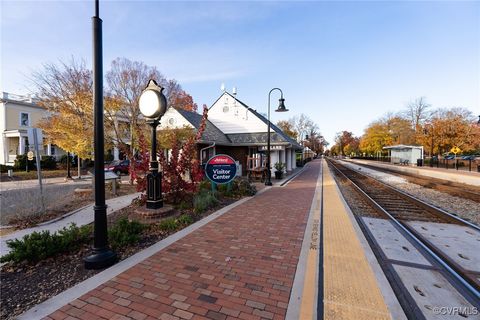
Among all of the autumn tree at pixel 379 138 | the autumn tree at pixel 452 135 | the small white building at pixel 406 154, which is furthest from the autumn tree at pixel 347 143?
the autumn tree at pixel 452 135

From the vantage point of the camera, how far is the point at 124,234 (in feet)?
15.4

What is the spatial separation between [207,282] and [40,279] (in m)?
2.50

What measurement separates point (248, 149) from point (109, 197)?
13.1 meters

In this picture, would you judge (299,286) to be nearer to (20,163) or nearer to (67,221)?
(67,221)

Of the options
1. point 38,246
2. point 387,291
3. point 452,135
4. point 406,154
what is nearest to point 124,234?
point 38,246

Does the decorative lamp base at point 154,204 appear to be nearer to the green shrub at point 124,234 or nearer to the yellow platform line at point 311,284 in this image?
the green shrub at point 124,234

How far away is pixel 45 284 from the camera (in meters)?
3.33

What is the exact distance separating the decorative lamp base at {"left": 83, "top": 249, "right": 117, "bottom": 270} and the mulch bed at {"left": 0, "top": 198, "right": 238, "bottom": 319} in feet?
0.29

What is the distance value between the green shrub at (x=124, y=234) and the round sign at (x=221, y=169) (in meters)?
4.28

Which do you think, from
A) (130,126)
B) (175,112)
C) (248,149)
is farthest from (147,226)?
(248,149)

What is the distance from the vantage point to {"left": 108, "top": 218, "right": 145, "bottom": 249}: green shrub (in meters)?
4.55

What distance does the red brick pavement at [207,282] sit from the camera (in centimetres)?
273

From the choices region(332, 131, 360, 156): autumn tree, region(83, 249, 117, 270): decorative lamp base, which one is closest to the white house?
region(83, 249, 117, 270): decorative lamp base

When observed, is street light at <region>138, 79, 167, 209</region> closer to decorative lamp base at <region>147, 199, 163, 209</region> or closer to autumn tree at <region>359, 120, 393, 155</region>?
decorative lamp base at <region>147, 199, 163, 209</region>
